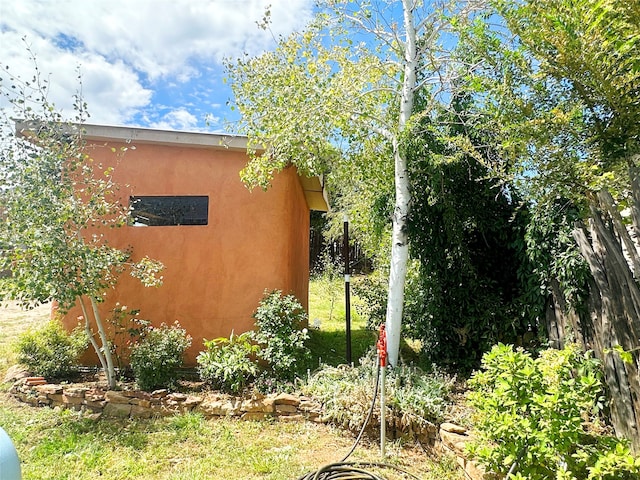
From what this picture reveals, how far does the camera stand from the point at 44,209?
5.21 metres

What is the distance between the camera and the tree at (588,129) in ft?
8.68

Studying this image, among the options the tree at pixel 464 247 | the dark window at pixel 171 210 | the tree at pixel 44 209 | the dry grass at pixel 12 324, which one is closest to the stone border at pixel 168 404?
the tree at pixel 44 209

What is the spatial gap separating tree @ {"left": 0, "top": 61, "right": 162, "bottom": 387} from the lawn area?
1.05m

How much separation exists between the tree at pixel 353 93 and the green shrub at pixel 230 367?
7.59 ft

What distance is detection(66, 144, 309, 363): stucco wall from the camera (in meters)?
6.98

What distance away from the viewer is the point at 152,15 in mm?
5883

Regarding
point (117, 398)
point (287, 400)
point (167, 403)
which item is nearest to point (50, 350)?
point (117, 398)

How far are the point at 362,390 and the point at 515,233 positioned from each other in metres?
3.25

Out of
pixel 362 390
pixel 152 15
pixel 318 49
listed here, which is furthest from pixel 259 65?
pixel 362 390

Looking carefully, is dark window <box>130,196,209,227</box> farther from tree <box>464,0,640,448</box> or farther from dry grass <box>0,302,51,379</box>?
tree <box>464,0,640,448</box>

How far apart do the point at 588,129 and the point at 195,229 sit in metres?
6.25

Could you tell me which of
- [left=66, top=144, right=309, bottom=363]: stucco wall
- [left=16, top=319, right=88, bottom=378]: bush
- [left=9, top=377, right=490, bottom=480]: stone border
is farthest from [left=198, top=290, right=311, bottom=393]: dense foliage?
[left=16, top=319, right=88, bottom=378]: bush

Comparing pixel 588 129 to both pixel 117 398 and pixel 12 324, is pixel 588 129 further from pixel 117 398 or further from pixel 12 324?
pixel 12 324

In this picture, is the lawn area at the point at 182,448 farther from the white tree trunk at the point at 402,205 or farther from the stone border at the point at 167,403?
the white tree trunk at the point at 402,205
